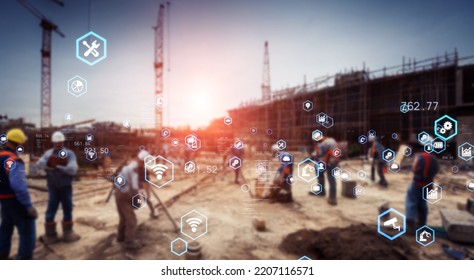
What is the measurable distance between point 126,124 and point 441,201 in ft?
22.6

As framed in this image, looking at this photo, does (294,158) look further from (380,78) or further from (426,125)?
(380,78)

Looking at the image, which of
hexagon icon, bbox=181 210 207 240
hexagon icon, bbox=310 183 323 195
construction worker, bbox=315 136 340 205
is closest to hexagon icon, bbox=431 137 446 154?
construction worker, bbox=315 136 340 205

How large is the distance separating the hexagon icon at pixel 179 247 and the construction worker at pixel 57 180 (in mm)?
1626

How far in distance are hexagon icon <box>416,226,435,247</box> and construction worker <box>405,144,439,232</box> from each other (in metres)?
0.11

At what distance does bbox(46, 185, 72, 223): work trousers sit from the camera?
3.28 meters

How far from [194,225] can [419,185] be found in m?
3.95

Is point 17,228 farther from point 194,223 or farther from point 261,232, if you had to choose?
point 261,232

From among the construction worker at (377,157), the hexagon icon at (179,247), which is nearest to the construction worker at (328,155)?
the construction worker at (377,157)

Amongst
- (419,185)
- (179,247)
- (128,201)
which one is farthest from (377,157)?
(128,201)

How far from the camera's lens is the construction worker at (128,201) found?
3.00m

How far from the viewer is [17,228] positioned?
99.5 inches

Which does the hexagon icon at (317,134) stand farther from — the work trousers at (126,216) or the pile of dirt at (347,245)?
the work trousers at (126,216)

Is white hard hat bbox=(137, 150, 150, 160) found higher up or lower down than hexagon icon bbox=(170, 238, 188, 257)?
higher up

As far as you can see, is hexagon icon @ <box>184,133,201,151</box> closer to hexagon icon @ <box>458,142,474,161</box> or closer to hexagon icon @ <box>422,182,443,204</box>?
hexagon icon @ <box>458,142,474,161</box>
